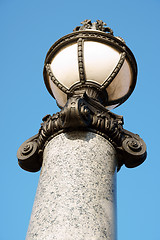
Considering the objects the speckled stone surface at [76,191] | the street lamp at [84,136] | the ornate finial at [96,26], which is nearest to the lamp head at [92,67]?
the street lamp at [84,136]

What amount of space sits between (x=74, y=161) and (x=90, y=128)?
2.85 ft

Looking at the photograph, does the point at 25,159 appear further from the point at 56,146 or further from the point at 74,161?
the point at 74,161

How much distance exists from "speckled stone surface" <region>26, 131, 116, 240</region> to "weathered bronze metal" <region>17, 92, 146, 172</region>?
0.53ft

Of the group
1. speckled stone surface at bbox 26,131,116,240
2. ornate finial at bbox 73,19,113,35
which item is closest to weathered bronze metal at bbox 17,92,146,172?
speckled stone surface at bbox 26,131,116,240

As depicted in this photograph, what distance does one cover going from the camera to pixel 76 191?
5852mm

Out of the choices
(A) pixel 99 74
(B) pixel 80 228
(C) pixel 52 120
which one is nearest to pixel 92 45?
(A) pixel 99 74

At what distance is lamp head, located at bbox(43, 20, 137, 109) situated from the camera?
27.4 feet

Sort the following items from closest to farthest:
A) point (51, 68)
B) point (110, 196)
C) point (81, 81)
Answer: point (110, 196), point (81, 81), point (51, 68)

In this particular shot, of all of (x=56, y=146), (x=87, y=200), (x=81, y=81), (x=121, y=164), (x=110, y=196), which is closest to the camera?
(x=87, y=200)

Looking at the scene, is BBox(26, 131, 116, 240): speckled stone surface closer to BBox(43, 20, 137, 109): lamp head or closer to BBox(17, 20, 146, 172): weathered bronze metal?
BBox(17, 20, 146, 172): weathered bronze metal

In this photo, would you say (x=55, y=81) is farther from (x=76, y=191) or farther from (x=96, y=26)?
(x=76, y=191)

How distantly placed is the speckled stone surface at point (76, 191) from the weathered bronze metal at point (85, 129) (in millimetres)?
163

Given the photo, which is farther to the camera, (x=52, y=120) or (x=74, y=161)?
(x=52, y=120)

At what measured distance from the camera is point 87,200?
5746 mm
